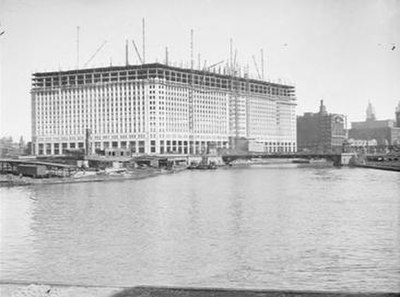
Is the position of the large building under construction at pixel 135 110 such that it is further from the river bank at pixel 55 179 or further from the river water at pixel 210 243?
the river water at pixel 210 243

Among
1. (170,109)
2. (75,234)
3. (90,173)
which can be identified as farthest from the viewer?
(170,109)

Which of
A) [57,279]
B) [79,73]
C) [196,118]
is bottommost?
[57,279]

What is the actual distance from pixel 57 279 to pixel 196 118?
137749 mm

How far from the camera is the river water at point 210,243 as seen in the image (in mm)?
17203

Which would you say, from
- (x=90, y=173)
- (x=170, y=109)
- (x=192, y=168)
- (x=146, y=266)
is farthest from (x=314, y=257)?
(x=170, y=109)

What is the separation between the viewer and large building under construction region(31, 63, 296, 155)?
142 meters

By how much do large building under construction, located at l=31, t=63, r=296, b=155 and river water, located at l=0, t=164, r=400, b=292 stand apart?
99.8 metres

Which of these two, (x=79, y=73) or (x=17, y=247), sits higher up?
(x=79, y=73)

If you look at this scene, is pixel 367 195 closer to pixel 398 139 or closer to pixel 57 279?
pixel 57 279

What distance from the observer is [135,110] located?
5605 inches

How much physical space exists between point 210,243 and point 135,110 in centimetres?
12081

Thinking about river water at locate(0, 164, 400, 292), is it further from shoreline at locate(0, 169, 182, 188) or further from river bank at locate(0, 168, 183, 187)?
river bank at locate(0, 168, 183, 187)

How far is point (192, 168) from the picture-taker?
11712 cm

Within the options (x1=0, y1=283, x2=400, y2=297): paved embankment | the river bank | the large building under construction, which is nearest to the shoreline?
the river bank
